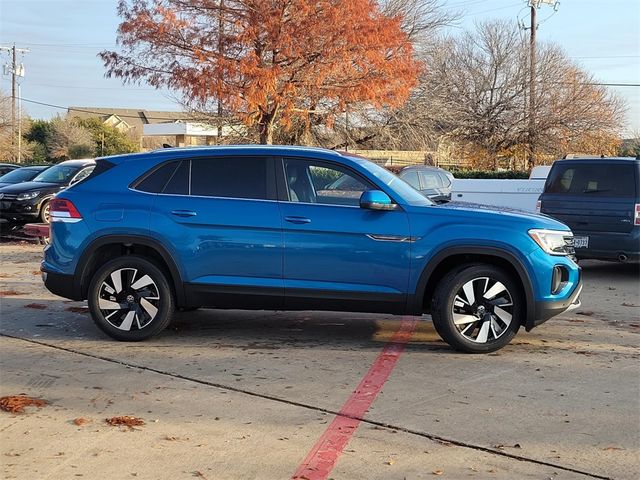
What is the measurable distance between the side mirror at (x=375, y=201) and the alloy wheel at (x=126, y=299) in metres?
2.13

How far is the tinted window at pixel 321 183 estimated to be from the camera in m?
6.85

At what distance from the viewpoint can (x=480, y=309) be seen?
261 inches

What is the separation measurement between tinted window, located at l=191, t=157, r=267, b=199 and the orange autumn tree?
12.2 meters

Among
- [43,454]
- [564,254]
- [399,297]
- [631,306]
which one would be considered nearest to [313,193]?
[399,297]

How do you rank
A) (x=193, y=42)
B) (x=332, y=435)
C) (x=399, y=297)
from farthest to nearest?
(x=193, y=42), (x=399, y=297), (x=332, y=435)

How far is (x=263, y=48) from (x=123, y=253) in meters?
13.2

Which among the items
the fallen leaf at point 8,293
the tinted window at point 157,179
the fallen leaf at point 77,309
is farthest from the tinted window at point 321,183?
the fallen leaf at point 8,293

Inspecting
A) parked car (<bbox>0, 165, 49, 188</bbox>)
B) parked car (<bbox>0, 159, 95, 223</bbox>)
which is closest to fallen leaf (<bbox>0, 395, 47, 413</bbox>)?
parked car (<bbox>0, 159, 95, 223</bbox>)

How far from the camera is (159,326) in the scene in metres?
6.98

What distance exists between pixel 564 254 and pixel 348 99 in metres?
14.7

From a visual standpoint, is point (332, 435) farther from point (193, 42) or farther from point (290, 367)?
point (193, 42)

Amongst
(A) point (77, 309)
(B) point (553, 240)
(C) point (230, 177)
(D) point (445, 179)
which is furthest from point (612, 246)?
(D) point (445, 179)

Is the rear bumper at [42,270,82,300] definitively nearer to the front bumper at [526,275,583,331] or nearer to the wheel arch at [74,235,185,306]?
the wheel arch at [74,235,185,306]

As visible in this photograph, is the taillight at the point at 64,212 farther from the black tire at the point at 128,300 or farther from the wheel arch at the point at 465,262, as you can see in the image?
the wheel arch at the point at 465,262
